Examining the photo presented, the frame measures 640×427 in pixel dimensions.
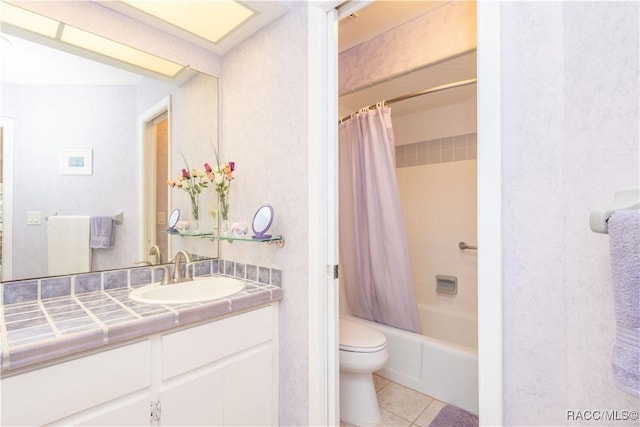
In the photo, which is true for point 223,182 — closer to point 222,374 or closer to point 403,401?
point 222,374

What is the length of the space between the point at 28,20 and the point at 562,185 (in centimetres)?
209

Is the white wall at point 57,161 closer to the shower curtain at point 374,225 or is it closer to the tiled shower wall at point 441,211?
the shower curtain at point 374,225

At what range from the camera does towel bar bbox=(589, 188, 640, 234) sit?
0.64m

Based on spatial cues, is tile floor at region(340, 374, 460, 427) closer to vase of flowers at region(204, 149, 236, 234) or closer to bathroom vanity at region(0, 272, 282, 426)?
bathroom vanity at region(0, 272, 282, 426)

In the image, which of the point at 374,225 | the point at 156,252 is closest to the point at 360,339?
the point at 374,225

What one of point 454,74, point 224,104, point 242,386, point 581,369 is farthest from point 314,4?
point 242,386

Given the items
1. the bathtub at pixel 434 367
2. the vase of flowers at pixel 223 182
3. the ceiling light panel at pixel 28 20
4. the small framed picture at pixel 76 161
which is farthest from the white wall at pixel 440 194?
the ceiling light panel at pixel 28 20

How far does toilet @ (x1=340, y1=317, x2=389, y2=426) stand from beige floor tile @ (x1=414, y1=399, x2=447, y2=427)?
234 mm

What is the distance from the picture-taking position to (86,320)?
1017 mm

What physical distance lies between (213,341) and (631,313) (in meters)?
1.28

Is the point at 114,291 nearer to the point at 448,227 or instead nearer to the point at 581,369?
the point at 581,369

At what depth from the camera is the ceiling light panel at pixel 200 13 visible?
1459 mm

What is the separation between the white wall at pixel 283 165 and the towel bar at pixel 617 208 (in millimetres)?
989

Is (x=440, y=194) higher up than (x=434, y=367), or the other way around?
(x=440, y=194)
